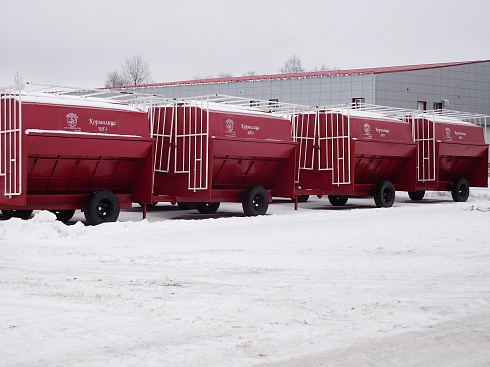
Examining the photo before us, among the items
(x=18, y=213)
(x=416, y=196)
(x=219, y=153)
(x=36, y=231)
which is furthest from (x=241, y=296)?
(x=416, y=196)

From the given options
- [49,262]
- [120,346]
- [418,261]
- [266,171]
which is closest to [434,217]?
[266,171]

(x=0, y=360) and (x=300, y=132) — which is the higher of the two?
(x=300, y=132)

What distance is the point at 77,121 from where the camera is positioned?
17.2 m

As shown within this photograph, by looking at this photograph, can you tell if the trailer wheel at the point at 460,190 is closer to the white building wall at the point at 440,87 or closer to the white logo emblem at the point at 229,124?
the white logo emblem at the point at 229,124

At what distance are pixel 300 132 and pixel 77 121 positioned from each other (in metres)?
9.15

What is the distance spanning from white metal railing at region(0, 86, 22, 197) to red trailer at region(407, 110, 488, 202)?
14.9 metres

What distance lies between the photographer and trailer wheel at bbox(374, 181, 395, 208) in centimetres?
2545

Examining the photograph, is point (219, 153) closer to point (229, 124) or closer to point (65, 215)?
point (229, 124)

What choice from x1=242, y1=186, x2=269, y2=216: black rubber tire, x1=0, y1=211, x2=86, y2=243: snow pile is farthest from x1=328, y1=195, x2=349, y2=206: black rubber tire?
x1=0, y1=211, x2=86, y2=243: snow pile

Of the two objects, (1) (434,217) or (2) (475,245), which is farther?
(1) (434,217)

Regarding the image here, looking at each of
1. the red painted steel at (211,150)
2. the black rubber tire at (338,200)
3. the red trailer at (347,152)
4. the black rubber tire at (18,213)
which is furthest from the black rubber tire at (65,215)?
the black rubber tire at (338,200)

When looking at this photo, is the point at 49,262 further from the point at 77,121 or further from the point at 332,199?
the point at 332,199

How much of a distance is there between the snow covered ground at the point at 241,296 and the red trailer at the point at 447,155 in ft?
39.1

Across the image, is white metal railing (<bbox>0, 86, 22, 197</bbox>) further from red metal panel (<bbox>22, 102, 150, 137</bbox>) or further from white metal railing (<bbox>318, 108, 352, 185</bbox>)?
white metal railing (<bbox>318, 108, 352, 185</bbox>)
